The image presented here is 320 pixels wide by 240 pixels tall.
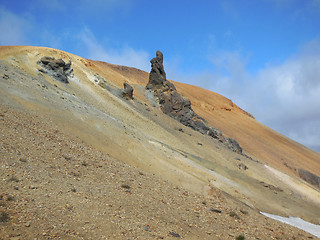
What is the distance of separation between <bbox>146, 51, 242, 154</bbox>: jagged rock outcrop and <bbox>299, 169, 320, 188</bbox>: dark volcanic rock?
15.8 meters

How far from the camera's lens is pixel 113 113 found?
2886 centimetres

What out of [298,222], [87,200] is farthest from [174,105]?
[87,200]

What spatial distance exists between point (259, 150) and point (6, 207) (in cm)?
5248

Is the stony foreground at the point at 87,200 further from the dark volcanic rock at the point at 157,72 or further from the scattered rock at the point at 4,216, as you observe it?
the dark volcanic rock at the point at 157,72

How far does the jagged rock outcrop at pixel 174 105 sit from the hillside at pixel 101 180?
11230 millimetres

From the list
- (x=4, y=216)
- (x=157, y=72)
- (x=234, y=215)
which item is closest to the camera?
(x=4, y=216)

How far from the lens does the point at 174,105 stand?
A: 145 ft

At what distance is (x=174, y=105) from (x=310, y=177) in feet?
97.8

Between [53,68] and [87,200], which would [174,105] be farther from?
[87,200]

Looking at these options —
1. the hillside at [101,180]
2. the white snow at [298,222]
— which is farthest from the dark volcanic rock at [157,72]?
the white snow at [298,222]

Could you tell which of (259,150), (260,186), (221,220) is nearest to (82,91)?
(260,186)

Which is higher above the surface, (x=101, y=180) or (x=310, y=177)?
(x=310, y=177)

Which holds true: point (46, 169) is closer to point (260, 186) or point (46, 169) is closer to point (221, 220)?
point (221, 220)

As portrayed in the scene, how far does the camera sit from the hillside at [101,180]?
885 centimetres
